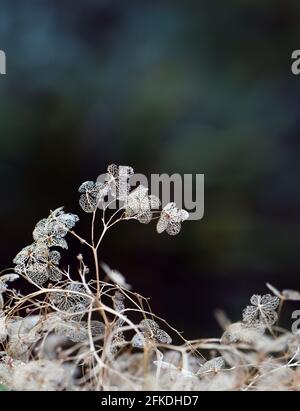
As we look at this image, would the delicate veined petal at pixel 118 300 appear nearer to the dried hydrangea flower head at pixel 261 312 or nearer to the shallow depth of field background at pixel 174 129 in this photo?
the dried hydrangea flower head at pixel 261 312

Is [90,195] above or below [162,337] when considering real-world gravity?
above

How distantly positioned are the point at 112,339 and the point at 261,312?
0.35ft

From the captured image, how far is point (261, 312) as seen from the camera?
46 cm

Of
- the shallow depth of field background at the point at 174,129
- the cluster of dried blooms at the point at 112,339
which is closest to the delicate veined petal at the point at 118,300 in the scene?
the cluster of dried blooms at the point at 112,339

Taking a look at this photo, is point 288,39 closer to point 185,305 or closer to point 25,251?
point 185,305

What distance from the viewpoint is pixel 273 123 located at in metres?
1.70

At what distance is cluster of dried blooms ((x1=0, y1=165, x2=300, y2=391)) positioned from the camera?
35cm

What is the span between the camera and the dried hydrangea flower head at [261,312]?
45 centimetres

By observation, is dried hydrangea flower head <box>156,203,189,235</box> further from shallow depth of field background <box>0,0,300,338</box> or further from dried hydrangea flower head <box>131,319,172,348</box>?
shallow depth of field background <box>0,0,300,338</box>

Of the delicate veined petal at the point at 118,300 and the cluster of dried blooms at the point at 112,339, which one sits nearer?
the cluster of dried blooms at the point at 112,339

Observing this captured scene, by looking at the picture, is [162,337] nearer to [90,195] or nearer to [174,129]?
[90,195]

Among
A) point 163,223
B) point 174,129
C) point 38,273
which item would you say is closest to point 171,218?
point 163,223

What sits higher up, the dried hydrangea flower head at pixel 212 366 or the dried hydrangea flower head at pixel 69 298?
the dried hydrangea flower head at pixel 69 298

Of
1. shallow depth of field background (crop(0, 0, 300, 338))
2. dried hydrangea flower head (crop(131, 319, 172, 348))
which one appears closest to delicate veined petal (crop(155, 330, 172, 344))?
dried hydrangea flower head (crop(131, 319, 172, 348))
